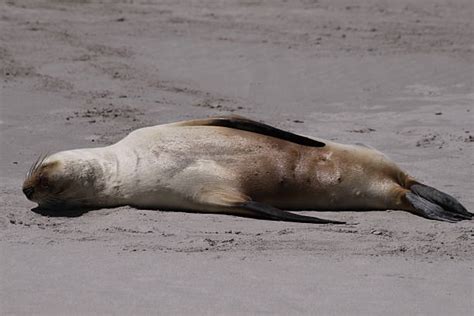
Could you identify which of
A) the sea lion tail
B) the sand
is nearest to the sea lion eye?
the sand

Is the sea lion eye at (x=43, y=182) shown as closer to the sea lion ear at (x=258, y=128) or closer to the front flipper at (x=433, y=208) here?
the sea lion ear at (x=258, y=128)

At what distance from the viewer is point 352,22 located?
11.4 metres

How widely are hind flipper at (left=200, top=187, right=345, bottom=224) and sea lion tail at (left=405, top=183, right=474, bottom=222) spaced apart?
0.55m

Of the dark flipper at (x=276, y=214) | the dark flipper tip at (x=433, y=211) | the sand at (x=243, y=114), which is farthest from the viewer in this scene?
the dark flipper tip at (x=433, y=211)

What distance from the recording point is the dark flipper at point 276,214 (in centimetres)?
572

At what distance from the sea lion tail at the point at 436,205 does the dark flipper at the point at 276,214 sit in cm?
55

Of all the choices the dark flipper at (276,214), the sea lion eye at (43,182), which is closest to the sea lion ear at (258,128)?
the dark flipper at (276,214)

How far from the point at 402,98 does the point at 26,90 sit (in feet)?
9.36

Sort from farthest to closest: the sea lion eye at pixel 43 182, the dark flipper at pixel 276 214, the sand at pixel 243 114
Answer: the sea lion eye at pixel 43 182 → the dark flipper at pixel 276 214 → the sand at pixel 243 114

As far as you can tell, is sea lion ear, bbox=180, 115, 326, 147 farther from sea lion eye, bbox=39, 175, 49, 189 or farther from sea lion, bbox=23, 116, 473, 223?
sea lion eye, bbox=39, 175, 49, 189

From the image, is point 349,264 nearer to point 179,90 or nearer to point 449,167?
point 449,167

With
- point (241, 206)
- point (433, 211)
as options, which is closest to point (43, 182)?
point (241, 206)

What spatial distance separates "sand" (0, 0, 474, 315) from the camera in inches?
175

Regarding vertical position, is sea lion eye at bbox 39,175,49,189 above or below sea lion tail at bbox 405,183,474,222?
below
